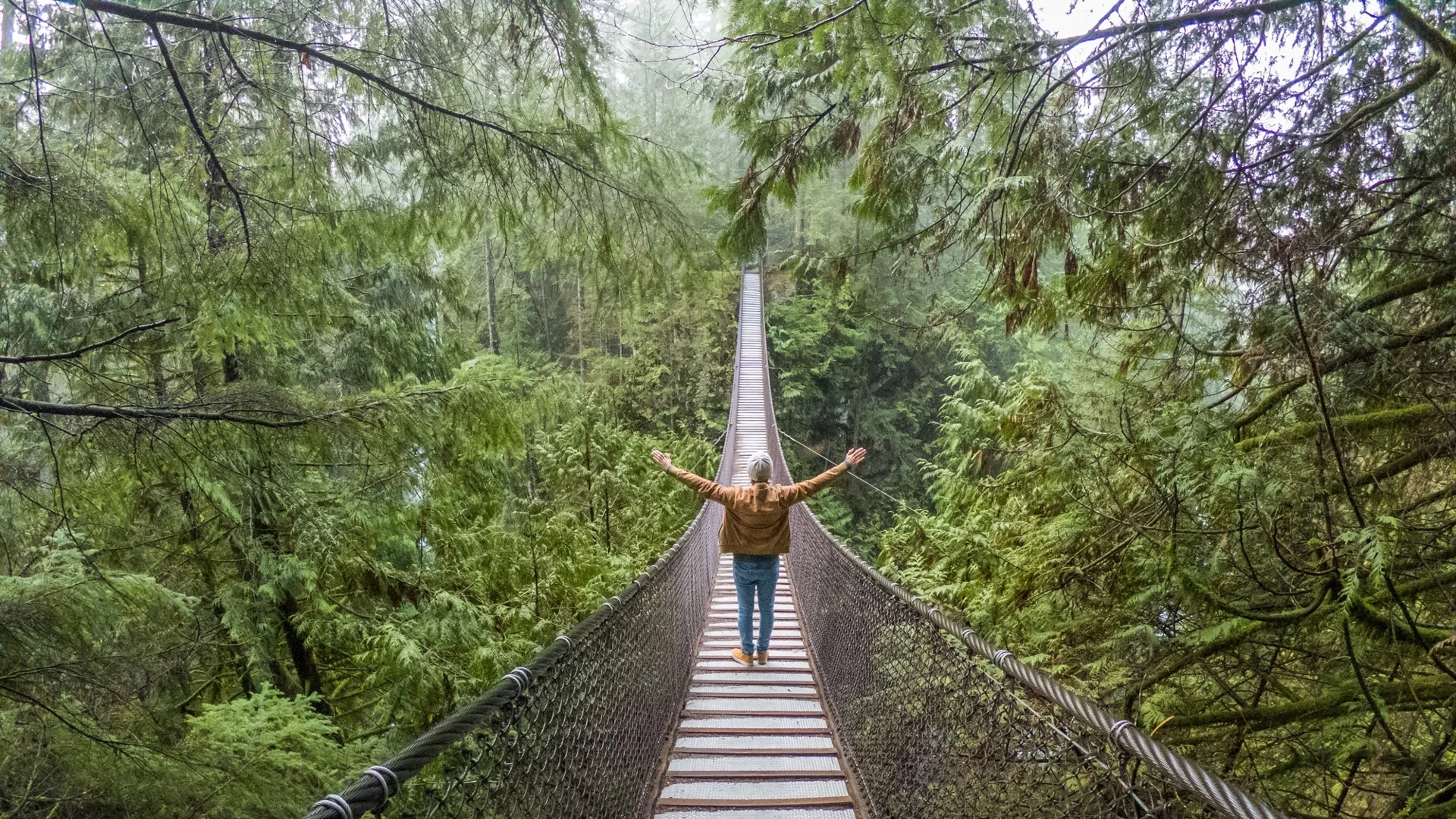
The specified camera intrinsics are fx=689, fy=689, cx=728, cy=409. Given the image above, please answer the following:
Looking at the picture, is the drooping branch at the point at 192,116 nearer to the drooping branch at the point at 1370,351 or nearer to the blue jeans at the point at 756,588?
the blue jeans at the point at 756,588

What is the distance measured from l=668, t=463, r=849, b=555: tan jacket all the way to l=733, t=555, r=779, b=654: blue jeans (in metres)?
0.07

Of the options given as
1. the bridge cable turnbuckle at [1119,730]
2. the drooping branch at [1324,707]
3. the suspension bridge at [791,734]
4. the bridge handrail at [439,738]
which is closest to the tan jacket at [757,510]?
the suspension bridge at [791,734]

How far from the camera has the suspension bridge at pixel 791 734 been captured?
1010 mm

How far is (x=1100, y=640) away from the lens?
6.73 feet

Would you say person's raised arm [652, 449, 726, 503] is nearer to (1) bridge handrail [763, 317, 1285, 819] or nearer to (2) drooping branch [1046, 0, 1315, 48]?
(1) bridge handrail [763, 317, 1285, 819]

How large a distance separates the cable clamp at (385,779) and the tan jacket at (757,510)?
1766 mm

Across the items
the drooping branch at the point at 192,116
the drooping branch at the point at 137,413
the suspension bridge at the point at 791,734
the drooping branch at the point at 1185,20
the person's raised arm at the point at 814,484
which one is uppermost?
the drooping branch at the point at 1185,20

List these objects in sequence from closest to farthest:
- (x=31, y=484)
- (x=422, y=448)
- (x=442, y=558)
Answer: (x=31, y=484), (x=422, y=448), (x=442, y=558)

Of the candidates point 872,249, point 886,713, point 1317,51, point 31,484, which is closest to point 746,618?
point 886,713

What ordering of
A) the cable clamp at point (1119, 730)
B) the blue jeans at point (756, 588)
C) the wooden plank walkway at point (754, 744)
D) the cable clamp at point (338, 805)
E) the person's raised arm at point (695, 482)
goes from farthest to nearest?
the blue jeans at point (756, 588) → the person's raised arm at point (695, 482) → the wooden plank walkway at point (754, 744) → the cable clamp at point (1119, 730) → the cable clamp at point (338, 805)

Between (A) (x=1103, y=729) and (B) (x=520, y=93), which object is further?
(B) (x=520, y=93)

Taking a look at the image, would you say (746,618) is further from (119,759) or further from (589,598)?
(119,759)

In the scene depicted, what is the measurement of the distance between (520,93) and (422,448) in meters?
1.29

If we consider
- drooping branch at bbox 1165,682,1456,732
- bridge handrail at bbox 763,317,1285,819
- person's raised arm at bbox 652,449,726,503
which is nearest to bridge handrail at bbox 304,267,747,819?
person's raised arm at bbox 652,449,726,503
